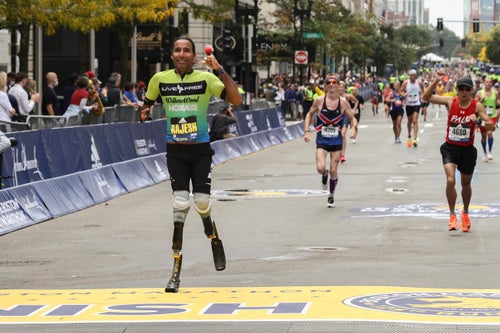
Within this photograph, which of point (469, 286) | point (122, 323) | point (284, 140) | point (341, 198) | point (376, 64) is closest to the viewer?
point (122, 323)

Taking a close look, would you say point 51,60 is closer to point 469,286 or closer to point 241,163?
point 241,163

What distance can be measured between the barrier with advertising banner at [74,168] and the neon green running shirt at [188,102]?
5059 millimetres

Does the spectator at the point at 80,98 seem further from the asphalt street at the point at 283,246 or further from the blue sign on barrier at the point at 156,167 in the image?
the asphalt street at the point at 283,246

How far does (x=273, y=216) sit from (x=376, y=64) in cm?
12114

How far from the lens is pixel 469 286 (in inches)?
406

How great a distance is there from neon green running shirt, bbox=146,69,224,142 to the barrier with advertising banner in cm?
506

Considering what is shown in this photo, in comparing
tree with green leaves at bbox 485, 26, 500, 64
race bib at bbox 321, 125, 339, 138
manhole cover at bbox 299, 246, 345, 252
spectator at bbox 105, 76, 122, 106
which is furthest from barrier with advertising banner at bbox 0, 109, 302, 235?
tree with green leaves at bbox 485, 26, 500, 64

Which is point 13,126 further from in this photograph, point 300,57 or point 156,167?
point 300,57

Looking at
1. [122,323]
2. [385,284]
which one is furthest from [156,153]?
[122,323]

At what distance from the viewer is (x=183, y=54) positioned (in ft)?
34.4

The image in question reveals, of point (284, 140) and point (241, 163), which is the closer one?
point (241, 163)

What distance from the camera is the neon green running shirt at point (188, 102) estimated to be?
1057 centimetres

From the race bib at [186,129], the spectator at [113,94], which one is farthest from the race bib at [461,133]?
the spectator at [113,94]

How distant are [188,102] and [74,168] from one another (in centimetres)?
954
